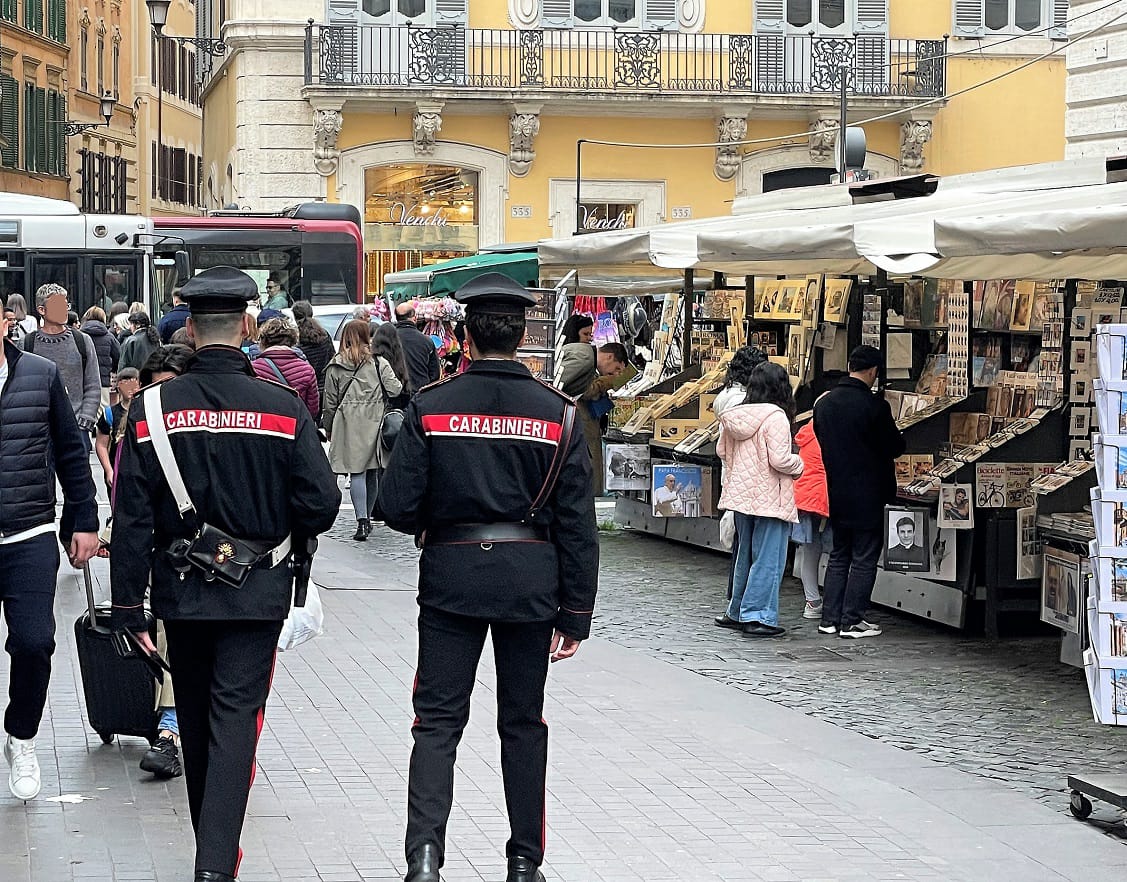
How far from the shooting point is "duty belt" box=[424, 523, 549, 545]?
5477 mm

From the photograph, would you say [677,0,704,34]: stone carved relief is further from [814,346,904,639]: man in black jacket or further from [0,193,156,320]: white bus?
[814,346,904,639]: man in black jacket

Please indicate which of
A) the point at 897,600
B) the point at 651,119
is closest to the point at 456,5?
the point at 651,119

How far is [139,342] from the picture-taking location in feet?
55.0

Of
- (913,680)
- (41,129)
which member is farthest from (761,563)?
(41,129)

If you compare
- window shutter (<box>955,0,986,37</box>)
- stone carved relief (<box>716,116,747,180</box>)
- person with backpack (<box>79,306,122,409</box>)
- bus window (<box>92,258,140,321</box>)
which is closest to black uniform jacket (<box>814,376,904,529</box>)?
person with backpack (<box>79,306,122,409</box>)

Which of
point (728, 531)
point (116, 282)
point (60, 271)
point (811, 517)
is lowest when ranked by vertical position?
point (728, 531)

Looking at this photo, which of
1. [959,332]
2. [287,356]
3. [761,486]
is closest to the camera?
[761,486]

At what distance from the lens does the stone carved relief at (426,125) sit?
29625 mm

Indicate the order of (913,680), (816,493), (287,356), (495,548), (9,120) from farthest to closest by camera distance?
(9,120) → (287,356) → (816,493) → (913,680) → (495,548)

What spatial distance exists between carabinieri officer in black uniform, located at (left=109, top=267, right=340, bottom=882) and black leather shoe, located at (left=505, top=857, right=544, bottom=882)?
0.81 metres

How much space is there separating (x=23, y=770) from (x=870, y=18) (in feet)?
86.1

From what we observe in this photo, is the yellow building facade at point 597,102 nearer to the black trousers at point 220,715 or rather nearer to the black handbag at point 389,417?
the black handbag at point 389,417

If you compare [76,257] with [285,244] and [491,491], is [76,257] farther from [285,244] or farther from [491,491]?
[491,491]

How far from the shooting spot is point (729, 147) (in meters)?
30.6
